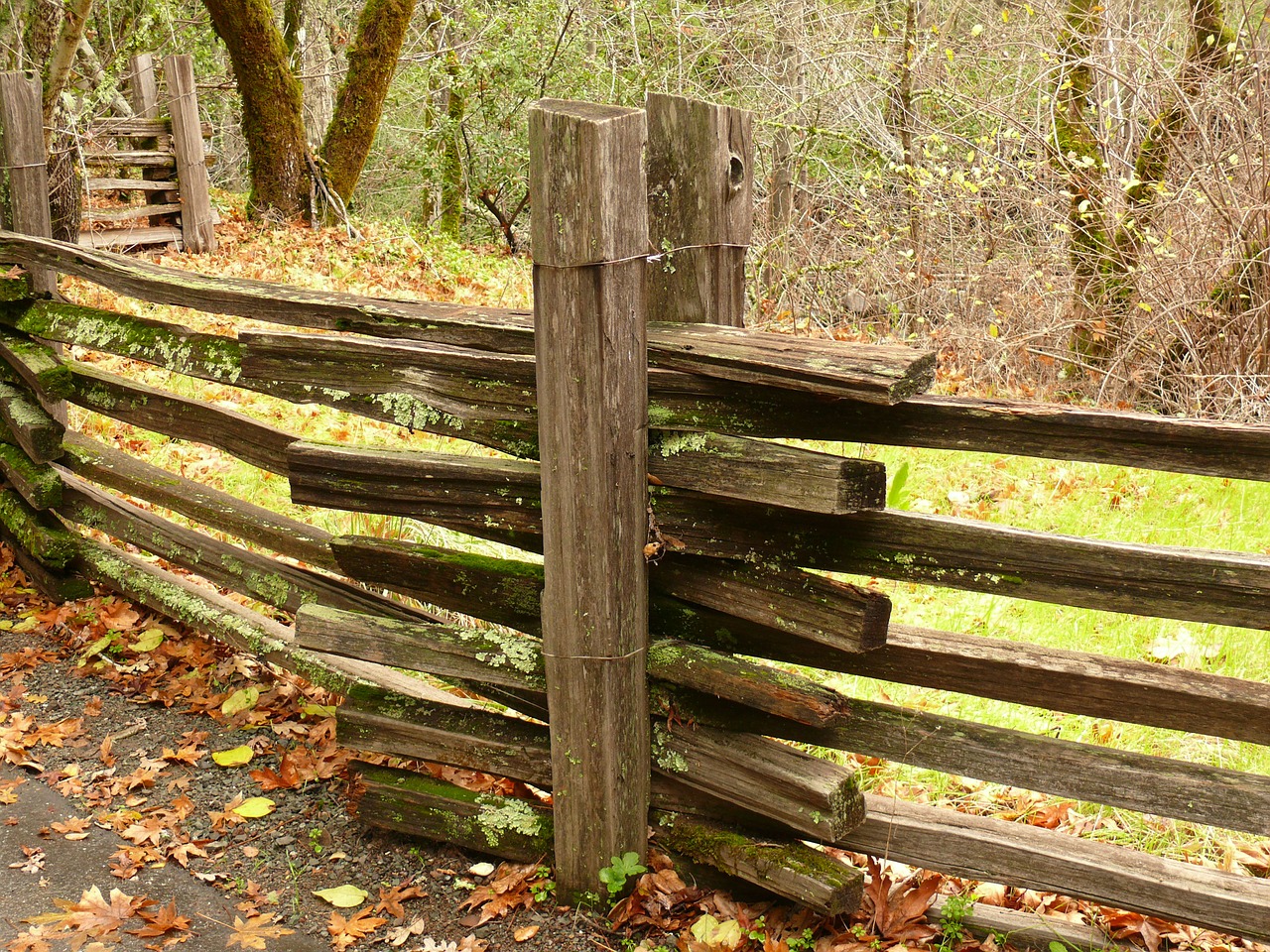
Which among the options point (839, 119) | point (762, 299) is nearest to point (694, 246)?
point (762, 299)

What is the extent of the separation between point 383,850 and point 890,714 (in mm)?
1642

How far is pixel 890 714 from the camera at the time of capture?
8.80 feet

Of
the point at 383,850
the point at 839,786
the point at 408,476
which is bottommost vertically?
the point at 383,850

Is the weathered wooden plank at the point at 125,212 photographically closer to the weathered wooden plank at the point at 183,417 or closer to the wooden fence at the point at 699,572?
the weathered wooden plank at the point at 183,417

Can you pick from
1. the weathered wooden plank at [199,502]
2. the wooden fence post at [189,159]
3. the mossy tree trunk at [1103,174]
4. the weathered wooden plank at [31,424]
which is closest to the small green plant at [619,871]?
the weathered wooden plank at [199,502]

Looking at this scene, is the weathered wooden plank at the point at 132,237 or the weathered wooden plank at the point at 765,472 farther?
the weathered wooden plank at the point at 132,237

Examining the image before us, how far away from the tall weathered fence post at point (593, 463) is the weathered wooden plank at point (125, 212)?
29.1 ft

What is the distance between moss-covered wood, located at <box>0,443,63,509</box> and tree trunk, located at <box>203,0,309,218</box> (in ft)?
22.2

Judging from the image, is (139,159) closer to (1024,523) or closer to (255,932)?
(1024,523)

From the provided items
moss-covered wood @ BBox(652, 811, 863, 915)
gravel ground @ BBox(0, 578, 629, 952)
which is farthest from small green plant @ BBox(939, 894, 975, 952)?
gravel ground @ BBox(0, 578, 629, 952)

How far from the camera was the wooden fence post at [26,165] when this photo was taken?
4559 mm

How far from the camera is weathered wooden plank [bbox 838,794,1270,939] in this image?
2.45m

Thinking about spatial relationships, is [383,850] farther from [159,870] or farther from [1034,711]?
[1034,711]

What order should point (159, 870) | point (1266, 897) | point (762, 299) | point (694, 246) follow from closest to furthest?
point (1266, 897), point (694, 246), point (159, 870), point (762, 299)
